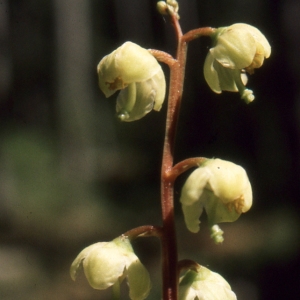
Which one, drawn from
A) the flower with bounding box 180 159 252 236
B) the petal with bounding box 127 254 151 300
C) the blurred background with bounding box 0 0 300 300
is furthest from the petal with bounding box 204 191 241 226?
the blurred background with bounding box 0 0 300 300

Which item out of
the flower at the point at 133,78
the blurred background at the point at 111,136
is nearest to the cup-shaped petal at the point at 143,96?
the flower at the point at 133,78

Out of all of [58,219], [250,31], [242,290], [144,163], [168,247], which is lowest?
[242,290]

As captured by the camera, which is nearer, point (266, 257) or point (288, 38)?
point (266, 257)

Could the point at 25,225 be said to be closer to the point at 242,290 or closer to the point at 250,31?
the point at 242,290

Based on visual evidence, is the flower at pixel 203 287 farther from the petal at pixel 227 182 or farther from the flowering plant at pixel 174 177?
the petal at pixel 227 182

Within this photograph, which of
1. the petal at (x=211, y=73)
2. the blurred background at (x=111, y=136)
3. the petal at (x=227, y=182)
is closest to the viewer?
the petal at (x=227, y=182)

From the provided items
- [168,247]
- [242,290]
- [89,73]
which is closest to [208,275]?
[168,247]

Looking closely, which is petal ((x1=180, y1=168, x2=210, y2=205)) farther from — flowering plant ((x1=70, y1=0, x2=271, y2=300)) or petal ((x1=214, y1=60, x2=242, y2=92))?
petal ((x1=214, y1=60, x2=242, y2=92))
